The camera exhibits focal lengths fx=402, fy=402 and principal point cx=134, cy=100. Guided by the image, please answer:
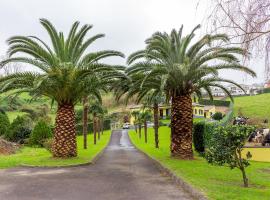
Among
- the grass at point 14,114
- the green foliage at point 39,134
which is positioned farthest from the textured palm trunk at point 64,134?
the grass at point 14,114

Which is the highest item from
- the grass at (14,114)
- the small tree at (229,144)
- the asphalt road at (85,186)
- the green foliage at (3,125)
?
the grass at (14,114)

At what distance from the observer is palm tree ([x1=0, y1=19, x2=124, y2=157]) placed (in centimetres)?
2123

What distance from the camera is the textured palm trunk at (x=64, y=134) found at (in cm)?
2215

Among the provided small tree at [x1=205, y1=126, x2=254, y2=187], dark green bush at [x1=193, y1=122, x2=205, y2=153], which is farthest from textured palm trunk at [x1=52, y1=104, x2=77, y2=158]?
small tree at [x1=205, y1=126, x2=254, y2=187]

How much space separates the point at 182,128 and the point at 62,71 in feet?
24.1

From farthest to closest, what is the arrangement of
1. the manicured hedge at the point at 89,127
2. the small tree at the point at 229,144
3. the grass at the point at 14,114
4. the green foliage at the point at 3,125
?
1. the manicured hedge at the point at 89,127
2. the grass at the point at 14,114
3. the green foliage at the point at 3,125
4. the small tree at the point at 229,144

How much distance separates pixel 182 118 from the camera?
2270 centimetres

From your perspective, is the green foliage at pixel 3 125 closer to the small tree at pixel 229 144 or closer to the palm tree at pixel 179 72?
the palm tree at pixel 179 72

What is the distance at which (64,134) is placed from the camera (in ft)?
72.9

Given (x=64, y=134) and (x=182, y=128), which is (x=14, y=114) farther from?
(x=182, y=128)

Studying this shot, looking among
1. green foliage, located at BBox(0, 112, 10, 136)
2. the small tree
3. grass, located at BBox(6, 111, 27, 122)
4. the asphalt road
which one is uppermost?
grass, located at BBox(6, 111, 27, 122)

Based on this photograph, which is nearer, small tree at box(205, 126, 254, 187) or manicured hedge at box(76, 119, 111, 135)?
small tree at box(205, 126, 254, 187)

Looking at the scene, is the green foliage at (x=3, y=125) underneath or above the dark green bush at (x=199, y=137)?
above

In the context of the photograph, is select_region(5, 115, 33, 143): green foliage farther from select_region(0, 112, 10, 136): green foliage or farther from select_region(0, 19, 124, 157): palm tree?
select_region(0, 19, 124, 157): palm tree
